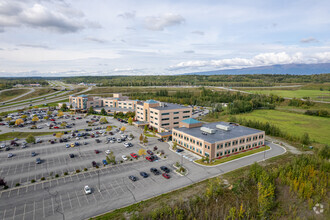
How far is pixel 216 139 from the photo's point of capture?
5575 cm

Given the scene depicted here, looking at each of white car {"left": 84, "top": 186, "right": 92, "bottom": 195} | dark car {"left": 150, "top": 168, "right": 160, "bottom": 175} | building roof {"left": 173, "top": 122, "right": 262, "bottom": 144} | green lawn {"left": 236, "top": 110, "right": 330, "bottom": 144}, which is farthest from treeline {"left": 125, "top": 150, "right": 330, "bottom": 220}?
green lawn {"left": 236, "top": 110, "right": 330, "bottom": 144}

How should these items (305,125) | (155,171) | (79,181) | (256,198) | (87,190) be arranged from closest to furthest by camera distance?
(256,198) → (87,190) → (79,181) → (155,171) → (305,125)

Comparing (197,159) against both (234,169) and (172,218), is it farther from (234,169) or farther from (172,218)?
(172,218)

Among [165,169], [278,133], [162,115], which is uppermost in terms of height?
[162,115]

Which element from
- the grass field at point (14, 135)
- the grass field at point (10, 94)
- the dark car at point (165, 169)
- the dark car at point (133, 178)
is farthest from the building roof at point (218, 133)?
the grass field at point (10, 94)

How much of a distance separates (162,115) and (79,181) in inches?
1711

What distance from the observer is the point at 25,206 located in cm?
3278

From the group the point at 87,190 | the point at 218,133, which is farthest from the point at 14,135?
the point at 218,133

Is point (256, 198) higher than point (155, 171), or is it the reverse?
point (155, 171)

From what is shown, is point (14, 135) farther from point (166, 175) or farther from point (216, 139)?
point (216, 139)

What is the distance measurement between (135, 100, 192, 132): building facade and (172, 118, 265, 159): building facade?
12.5 meters

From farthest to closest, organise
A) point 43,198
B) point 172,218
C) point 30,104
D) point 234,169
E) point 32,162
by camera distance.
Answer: point 30,104 → point 32,162 → point 234,169 → point 43,198 → point 172,218

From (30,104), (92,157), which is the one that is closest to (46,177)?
(92,157)

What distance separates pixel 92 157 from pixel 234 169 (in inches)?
1484
